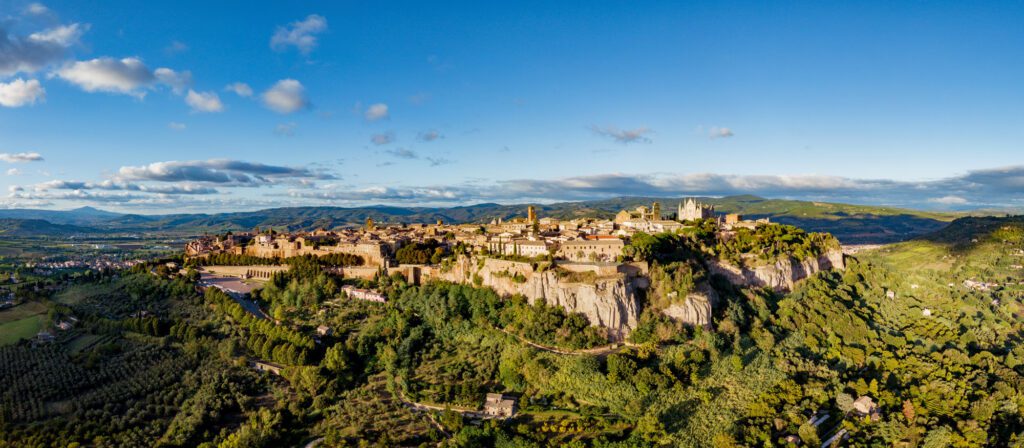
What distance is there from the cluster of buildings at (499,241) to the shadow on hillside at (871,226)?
9313 centimetres

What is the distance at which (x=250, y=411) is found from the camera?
33.6 metres

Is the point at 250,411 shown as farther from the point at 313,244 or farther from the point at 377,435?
the point at 313,244

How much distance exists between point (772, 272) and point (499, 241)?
77.0 feet

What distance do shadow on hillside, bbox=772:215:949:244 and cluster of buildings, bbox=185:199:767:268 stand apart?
93.1 m

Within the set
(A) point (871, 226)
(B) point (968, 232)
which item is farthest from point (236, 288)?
(A) point (871, 226)

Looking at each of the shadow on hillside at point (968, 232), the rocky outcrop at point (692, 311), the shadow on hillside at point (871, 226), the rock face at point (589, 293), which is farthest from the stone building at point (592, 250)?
the shadow on hillside at point (871, 226)

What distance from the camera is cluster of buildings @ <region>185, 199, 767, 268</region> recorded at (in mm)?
45344

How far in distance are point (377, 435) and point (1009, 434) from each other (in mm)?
33730

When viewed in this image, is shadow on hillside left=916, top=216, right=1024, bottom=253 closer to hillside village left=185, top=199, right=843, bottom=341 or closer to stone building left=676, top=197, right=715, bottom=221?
hillside village left=185, top=199, right=843, bottom=341

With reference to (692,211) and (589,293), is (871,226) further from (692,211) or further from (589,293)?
(589,293)

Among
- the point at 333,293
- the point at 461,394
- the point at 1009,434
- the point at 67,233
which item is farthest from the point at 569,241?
the point at 67,233

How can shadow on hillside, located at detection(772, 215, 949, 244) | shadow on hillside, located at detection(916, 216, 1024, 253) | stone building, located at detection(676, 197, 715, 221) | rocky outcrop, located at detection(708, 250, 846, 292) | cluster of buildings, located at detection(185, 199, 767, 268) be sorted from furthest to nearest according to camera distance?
shadow on hillside, located at detection(772, 215, 949, 244), shadow on hillside, located at detection(916, 216, 1024, 253), stone building, located at detection(676, 197, 715, 221), rocky outcrop, located at detection(708, 250, 846, 292), cluster of buildings, located at detection(185, 199, 767, 268)

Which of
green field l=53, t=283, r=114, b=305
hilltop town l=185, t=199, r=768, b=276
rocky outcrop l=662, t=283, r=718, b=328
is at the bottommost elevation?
green field l=53, t=283, r=114, b=305

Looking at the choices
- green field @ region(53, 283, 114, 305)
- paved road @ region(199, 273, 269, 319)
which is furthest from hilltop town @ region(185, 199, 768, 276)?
green field @ region(53, 283, 114, 305)
